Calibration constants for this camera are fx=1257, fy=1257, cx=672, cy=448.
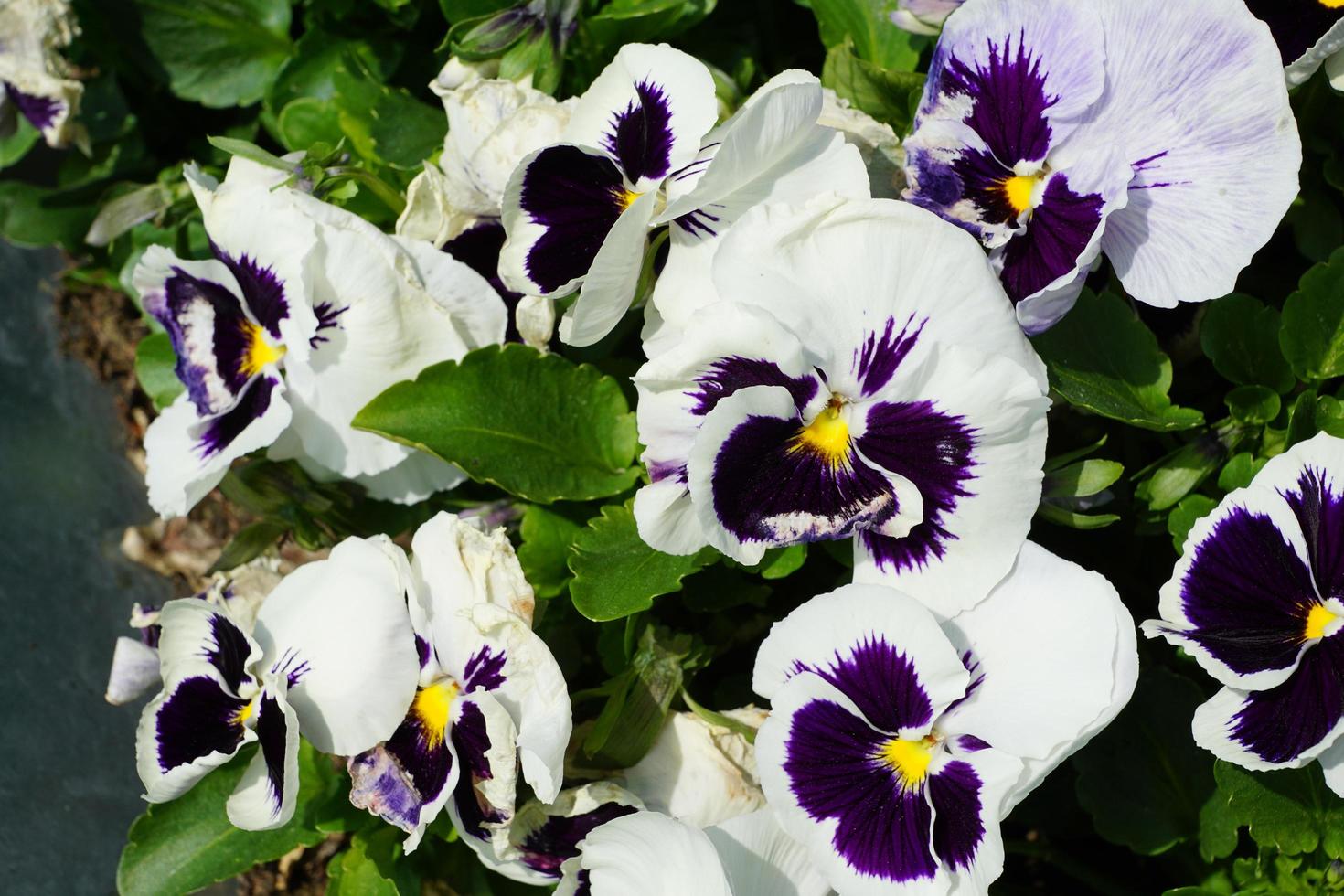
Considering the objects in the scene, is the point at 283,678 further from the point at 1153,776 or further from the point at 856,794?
the point at 1153,776

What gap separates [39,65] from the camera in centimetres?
138

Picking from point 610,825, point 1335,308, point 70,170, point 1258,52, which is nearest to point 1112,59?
point 1258,52

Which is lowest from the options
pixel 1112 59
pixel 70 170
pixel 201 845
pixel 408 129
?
pixel 201 845

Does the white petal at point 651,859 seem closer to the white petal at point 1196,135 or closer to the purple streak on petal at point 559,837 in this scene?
the purple streak on petal at point 559,837

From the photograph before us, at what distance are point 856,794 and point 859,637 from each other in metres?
0.12

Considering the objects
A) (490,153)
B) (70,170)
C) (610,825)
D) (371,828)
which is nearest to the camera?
(610,825)

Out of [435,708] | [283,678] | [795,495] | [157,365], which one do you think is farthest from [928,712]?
[157,365]

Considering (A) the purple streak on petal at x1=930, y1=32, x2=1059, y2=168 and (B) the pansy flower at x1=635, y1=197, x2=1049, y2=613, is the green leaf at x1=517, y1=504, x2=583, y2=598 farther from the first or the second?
(A) the purple streak on petal at x1=930, y1=32, x2=1059, y2=168

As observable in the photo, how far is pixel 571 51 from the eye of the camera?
46.8 inches

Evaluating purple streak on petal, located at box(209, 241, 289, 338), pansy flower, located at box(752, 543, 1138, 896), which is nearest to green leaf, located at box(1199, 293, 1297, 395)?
pansy flower, located at box(752, 543, 1138, 896)

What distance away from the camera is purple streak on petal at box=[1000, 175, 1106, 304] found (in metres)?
0.81

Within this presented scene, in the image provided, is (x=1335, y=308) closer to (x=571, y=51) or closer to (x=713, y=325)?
(x=713, y=325)

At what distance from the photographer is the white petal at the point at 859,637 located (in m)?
0.81

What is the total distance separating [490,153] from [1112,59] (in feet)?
1.57
